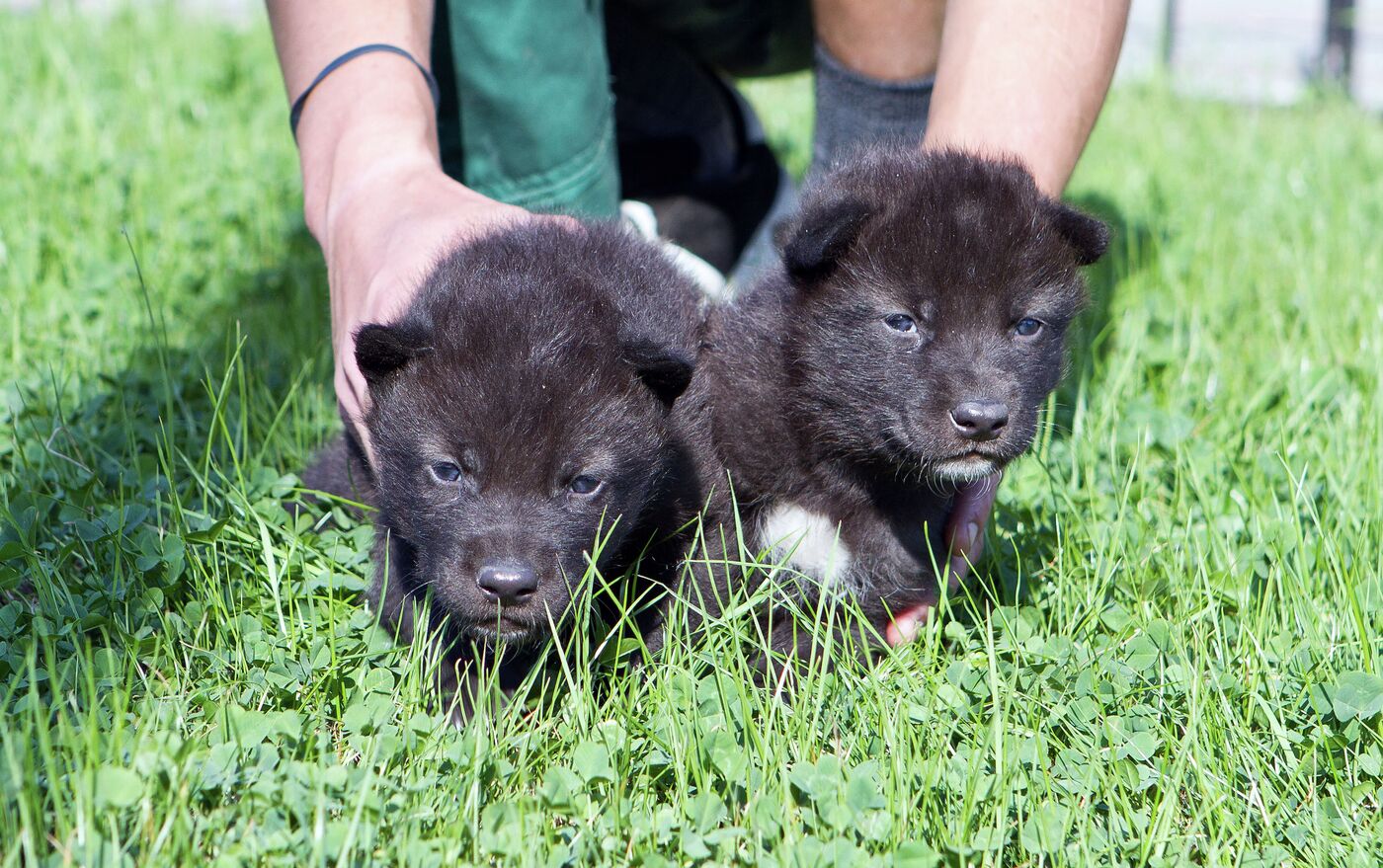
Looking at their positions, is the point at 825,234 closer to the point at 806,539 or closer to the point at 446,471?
the point at 806,539

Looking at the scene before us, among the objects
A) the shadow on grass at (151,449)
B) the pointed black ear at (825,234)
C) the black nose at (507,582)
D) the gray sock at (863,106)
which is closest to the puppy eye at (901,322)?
the pointed black ear at (825,234)

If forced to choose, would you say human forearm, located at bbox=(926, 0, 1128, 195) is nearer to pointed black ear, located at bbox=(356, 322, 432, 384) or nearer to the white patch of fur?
the white patch of fur

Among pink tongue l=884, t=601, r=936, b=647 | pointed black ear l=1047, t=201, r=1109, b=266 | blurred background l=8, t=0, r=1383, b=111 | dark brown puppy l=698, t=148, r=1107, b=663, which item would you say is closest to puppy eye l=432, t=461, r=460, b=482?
dark brown puppy l=698, t=148, r=1107, b=663

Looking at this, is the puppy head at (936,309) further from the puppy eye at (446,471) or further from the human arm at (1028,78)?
the puppy eye at (446,471)

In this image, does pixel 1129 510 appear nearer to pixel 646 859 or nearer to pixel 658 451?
pixel 658 451

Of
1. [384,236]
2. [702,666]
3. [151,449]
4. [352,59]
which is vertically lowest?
[151,449]

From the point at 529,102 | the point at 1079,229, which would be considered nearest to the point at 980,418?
the point at 1079,229
